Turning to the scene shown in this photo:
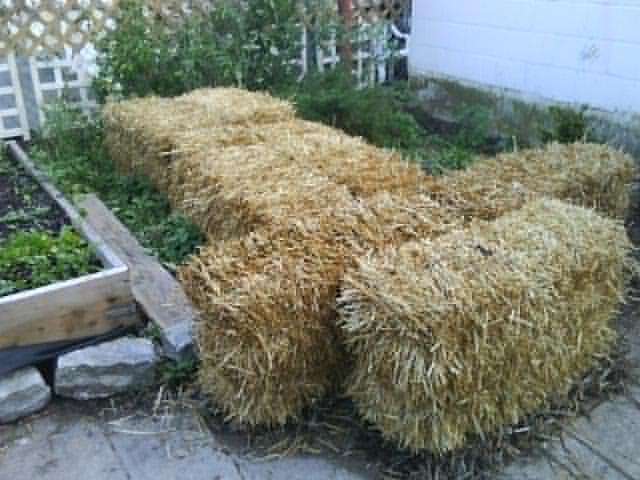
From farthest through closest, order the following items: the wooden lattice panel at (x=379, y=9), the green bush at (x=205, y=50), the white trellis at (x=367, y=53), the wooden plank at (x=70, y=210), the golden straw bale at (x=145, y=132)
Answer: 1. the wooden lattice panel at (x=379, y=9)
2. the white trellis at (x=367, y=53)
3. the green bush at (x=205, y=50)
4. the golden straw bale at (x=145, y=132)
5. the wooden plank at (x=70, y=210)

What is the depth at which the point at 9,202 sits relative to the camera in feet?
11.8

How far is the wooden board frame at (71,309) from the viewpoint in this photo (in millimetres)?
2412

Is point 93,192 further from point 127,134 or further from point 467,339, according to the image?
point 467,339

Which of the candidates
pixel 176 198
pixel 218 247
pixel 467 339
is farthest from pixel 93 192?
pixel 467 339

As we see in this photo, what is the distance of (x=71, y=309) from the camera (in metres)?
2.52

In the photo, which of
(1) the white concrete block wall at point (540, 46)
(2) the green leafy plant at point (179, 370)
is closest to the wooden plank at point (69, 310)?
(2) the green leafy plant at point (179, 370)

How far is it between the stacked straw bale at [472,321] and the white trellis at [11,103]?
153 inches

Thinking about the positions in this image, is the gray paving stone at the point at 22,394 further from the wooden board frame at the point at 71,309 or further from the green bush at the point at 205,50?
the green bush at the point at 205,50

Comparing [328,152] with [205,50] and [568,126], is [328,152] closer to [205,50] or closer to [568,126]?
[568,126]

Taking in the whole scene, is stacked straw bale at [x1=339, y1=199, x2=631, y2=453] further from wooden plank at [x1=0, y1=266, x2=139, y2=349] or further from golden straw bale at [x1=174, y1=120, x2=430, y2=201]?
wooden plank at [x1=0, y1=266, x2=139, y2=349]

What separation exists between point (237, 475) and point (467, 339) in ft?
3.00

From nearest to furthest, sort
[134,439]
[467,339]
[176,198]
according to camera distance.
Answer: [467,339] < [134,439] < [176,198]

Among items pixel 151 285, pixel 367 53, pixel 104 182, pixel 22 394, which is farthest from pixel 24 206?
pixel 367 53

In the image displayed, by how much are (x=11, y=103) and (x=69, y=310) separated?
3107mm
